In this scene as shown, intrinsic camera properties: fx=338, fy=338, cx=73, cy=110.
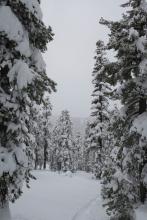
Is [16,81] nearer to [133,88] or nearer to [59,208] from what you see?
[133,88]

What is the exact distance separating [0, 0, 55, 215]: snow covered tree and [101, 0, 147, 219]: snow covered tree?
4.69m

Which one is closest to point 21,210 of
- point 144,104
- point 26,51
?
point 144,104

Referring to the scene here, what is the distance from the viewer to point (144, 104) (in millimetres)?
15969

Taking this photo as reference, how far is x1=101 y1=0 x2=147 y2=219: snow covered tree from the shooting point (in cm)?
1463

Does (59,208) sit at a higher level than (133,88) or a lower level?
lower

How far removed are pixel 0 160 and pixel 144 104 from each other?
26.9 feet

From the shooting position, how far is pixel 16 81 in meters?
10.5

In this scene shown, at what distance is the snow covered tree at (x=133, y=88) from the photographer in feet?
48.0

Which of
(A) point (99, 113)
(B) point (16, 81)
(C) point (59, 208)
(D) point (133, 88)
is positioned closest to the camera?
(B) point (16, 81)

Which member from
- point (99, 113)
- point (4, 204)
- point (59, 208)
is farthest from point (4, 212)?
point (99, 113)

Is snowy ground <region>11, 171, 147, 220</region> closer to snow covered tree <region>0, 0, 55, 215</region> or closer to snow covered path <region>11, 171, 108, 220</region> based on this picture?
snow covered path <region>11, 171, 108, 220</region>

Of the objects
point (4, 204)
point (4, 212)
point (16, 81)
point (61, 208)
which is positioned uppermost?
point (16, 81)

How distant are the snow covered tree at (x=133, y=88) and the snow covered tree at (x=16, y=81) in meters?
4.69

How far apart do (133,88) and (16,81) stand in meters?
6.92
